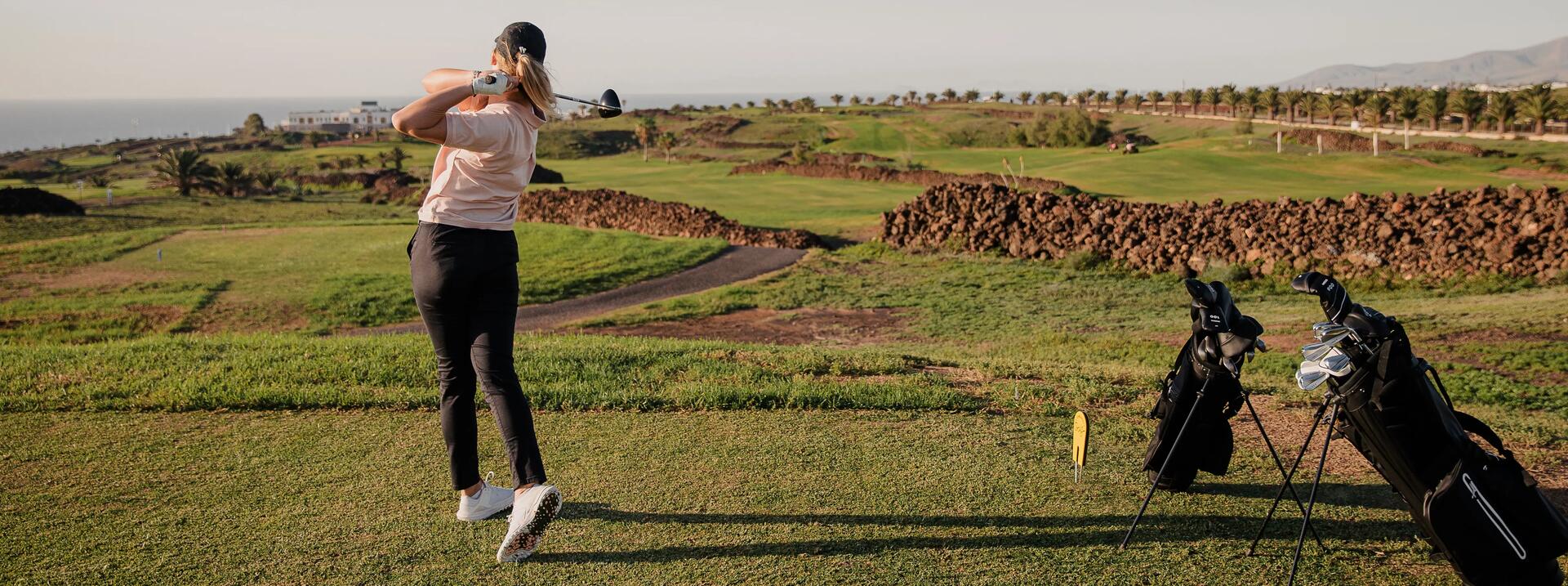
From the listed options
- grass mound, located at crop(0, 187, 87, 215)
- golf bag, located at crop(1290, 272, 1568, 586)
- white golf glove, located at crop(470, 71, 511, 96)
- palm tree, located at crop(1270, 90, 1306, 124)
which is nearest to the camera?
golf bag, located at crop(1290, 272, 1568, 586)

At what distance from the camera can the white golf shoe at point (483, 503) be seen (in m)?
5.00

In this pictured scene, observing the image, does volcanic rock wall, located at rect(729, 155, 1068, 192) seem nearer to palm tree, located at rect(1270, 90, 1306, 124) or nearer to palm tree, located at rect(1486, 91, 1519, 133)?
palm tree, located at rect(1486, 91, 1519, 133)

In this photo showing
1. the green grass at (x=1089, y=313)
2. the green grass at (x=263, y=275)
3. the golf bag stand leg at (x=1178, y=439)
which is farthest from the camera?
the green grass at (x=263, y=275)

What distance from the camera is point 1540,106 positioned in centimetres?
5097

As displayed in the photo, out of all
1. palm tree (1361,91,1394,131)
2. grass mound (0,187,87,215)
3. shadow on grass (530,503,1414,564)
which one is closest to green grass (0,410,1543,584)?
shadow on grass (530,503,1414,564)

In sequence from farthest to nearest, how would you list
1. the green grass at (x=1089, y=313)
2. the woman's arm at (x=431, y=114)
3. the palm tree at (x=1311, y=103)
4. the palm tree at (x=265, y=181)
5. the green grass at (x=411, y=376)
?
the palm tree at (x=1311, y=103) → the palm tree at (x=265, y=181) → the green grass at (x=1089, y=313) → the green grass at (x=411, y=376) → the woman's arm at (x=431, y=114)

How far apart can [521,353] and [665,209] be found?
2086 centimetres

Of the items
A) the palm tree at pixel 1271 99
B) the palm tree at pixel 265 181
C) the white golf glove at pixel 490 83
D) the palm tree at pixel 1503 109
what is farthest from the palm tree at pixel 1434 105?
the white golf glove at pixel 490 83

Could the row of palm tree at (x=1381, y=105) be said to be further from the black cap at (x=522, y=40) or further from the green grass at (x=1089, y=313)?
the black cap at (x=522, y=40)

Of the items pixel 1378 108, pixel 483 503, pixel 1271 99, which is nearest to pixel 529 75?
pixel 483 503

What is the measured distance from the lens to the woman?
14.6 feet

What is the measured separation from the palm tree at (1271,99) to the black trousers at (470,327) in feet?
269

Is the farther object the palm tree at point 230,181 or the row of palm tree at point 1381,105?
the row of palm tree at point 1381,105

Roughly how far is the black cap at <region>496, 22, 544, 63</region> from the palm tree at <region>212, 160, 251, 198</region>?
46784mm
